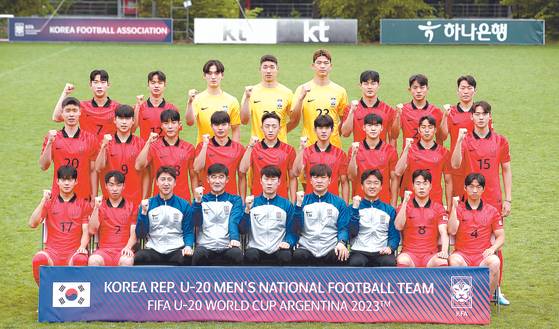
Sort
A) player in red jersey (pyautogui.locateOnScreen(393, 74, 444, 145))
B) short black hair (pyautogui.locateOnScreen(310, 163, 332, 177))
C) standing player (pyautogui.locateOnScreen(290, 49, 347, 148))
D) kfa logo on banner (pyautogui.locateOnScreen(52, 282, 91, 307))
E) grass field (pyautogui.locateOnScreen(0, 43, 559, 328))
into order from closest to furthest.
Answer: kfa logo on banner (pyautogui.locateOnScreen(52, 282, 91, 307)) < short black hair (pyautogui.locateOnScreen(310, 163, 332, 177)) < grass field (pyautogui.locateOnScreen(0, 43, 559, 328)) < player in red jersey (pyautogui.locateOnScreen(393, 74, 444, 145)) < standing player (pyautogui.locateOnScreen(290, 49, 347, 148))

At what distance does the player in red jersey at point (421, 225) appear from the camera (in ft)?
31.1

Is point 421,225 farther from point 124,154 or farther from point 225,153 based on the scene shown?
point 124,154

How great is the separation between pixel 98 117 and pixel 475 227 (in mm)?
4263

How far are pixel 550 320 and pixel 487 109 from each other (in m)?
2.17

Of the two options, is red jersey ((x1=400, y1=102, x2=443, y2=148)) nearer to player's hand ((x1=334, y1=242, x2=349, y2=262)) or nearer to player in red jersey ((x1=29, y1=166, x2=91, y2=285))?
player's hand ((x1=334, y1=242, x2=349, y2=262))

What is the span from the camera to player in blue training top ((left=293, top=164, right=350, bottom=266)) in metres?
9.49

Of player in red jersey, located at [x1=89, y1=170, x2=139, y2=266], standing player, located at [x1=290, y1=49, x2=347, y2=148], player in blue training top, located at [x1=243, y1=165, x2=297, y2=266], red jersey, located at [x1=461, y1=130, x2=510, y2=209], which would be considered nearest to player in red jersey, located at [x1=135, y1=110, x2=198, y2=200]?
player in red jersey, located at [x1=89, y1=170, x2=139, y2=266]

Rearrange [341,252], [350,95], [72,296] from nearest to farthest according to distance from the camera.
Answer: [72,296] → [341,252] → [350,95]

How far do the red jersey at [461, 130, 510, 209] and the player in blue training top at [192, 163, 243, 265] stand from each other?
2.48 m

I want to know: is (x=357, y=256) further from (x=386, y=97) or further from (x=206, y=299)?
(x=386, y=97)

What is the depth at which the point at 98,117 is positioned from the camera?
1128 centimetres

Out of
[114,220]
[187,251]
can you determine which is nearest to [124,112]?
[114,220]

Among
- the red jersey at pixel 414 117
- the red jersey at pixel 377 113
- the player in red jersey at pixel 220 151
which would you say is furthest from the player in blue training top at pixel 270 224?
the red jersey at pixel 414 117

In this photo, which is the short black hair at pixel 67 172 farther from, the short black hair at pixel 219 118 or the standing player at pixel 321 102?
the standing player at pixel 321 102
